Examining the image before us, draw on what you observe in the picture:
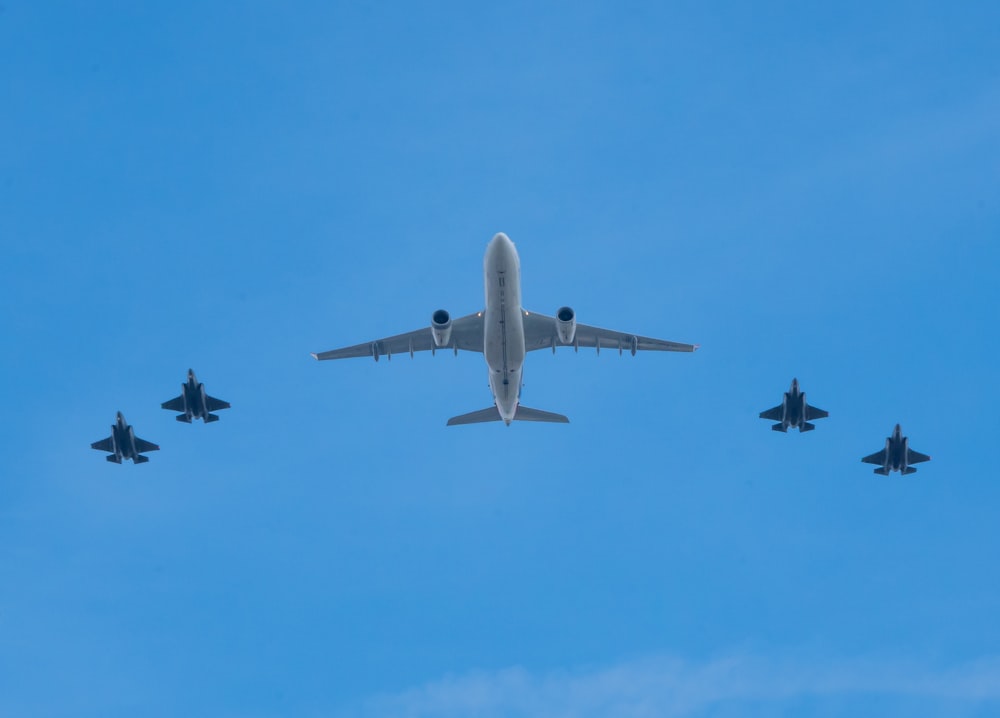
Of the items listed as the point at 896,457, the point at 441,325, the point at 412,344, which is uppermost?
the point at 412,344

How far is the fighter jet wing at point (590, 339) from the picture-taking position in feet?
176

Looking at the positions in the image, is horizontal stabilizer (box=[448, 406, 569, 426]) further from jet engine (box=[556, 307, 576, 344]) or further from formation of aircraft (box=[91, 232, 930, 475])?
jet engine (box=[556, 307, 576, 344])

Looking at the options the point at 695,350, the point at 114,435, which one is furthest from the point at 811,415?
the point at 114,435

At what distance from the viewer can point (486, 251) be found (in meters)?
45.6

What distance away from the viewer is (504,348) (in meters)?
48.3

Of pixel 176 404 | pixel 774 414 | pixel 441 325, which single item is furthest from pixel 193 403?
pixel 774 414

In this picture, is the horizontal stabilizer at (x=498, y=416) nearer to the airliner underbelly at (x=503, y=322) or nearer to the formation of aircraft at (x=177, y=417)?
the airliner underbelly at (x=503, y=322)

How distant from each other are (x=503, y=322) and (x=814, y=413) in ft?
50.1

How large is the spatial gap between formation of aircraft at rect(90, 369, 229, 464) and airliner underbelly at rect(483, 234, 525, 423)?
12307mm

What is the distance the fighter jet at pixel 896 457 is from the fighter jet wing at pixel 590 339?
1129cm

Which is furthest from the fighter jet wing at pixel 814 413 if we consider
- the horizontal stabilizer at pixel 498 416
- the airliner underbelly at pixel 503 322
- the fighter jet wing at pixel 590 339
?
the airliner underbelly at pixel 503 322

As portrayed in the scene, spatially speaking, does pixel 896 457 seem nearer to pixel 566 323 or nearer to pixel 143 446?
pixel 566 323

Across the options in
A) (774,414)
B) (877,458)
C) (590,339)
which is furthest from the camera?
(590,339)

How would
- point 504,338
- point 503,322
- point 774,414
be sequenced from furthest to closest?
point 774,414 < point 504,338 < point 503,322
